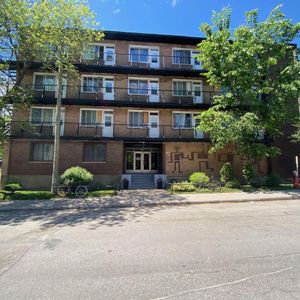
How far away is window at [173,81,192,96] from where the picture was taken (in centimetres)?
2381

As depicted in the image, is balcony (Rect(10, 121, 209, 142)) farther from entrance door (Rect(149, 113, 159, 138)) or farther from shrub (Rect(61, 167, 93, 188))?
shrub (Rect(61, 167, 93, 188))

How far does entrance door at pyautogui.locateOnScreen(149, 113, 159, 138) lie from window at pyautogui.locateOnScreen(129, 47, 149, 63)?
576cm

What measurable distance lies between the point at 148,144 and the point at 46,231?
16772 mm

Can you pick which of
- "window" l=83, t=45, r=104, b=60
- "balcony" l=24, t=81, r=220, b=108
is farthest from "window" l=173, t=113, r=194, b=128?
"window" l=83, t=45, r=104, b=60

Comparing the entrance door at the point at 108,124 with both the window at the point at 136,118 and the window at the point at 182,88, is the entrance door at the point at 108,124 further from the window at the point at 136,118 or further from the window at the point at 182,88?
the window at the point at 182,88

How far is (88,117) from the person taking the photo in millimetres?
22234

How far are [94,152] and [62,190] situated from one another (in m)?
6.53

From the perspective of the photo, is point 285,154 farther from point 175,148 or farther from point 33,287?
point 33,287

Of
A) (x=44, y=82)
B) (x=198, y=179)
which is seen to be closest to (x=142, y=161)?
(x=198, y=179)

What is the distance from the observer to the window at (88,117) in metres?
22.1

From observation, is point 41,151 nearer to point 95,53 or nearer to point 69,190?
point 69,190

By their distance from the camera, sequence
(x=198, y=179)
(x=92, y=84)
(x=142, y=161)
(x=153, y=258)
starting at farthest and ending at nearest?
(x=142, y=161)
(x=92, y=84)
(x=198, y=179)
(x=153, y=258)

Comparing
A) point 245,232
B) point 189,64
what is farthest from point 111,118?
point 245,232

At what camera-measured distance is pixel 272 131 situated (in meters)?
18.1
